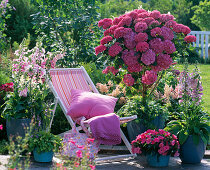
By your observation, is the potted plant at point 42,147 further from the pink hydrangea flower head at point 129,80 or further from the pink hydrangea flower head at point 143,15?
the pink hydrangea flower head at point 143,15

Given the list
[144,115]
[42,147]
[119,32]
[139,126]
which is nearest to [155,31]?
[119,32]

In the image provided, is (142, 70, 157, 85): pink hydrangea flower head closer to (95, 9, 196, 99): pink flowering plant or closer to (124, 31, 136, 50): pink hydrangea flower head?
(95, 9, 196, 99): pink flowering plant

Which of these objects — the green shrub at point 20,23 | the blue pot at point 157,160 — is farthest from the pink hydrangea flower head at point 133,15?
the green shrub at point 20,23

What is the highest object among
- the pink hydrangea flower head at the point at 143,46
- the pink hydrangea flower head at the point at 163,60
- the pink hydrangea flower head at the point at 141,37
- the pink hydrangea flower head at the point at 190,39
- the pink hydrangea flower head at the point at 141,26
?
the pink hydrangea flower head at the point at 141,26

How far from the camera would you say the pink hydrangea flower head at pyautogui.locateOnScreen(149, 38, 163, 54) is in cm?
472

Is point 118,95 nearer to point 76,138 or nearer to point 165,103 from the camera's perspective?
point 165,103

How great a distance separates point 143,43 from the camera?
4.68 meters

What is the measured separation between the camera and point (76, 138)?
451 cm

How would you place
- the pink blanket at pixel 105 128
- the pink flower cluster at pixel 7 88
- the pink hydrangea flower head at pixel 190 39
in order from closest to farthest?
the pink blanket at pixel 105 128 → the pink hydrangea flower head at pixel 190 39 → the pink flower cluster at pixel 7 88

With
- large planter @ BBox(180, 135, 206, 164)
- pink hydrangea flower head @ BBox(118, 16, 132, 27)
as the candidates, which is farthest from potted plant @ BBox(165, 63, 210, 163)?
pink hydrangea flower head @ BBox(118, 16, 132, 27)

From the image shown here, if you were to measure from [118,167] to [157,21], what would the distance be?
186cm

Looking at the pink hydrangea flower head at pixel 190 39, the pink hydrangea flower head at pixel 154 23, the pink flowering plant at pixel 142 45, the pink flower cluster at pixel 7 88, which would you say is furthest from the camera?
the pink flower cluster at pixel 7 88

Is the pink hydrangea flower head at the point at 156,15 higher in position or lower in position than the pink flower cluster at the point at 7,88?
higher

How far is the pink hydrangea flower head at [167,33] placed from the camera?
4824 mm
